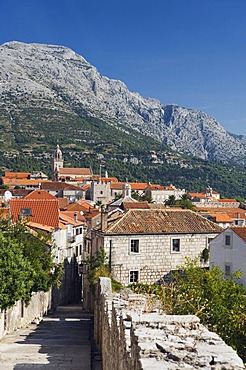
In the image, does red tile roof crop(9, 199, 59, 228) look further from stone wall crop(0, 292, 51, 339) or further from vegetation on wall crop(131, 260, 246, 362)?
vegetation on wall crop(131, 260, 246, 362)

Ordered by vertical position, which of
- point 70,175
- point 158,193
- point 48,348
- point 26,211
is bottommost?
point 48,348

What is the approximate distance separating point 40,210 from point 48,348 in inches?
909

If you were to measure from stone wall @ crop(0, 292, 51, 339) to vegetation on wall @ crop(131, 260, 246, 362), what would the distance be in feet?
23.7

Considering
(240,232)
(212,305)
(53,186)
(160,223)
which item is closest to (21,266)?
(212,305)

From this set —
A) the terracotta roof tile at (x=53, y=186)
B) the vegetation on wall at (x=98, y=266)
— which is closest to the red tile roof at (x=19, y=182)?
the terracotta roof tile at (x=53, y=186)

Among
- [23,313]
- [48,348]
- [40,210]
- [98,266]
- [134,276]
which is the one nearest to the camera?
[48,348]

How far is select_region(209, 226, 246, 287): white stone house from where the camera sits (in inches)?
1361

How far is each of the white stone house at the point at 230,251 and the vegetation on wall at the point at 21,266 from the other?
1194 cm

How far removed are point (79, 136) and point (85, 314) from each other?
168 metres

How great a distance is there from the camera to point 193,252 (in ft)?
107

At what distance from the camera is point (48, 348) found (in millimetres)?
18453

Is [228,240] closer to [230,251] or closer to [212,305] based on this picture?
[230,251]

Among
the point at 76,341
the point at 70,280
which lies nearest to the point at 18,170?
the point at 70,280

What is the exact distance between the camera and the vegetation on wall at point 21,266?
20750mm
